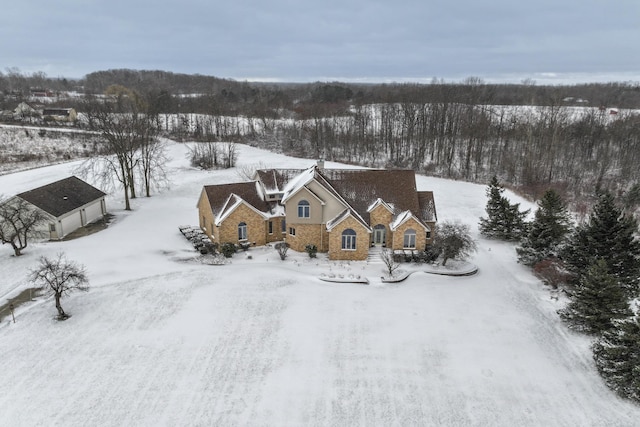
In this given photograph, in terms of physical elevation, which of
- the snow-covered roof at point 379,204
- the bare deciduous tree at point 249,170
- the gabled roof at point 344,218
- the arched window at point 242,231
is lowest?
the arched window at point 242,231

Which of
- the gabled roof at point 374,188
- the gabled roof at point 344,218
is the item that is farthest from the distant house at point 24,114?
the gabled roof at point 344,218

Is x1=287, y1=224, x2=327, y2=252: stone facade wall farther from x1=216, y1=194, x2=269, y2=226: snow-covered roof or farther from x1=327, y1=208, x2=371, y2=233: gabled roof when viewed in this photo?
x1=216, y1=194, x2=269, y2=226: snow-covered roof

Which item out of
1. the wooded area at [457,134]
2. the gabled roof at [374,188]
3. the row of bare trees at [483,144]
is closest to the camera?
the gabled roof at [374,188]

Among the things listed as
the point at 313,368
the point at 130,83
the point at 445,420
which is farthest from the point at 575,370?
the point at 130,83

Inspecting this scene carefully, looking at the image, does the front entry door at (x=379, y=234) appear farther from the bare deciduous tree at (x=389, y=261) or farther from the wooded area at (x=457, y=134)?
the wooded area at (x=457, y=134)

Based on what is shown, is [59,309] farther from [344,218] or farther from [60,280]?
[344,218]

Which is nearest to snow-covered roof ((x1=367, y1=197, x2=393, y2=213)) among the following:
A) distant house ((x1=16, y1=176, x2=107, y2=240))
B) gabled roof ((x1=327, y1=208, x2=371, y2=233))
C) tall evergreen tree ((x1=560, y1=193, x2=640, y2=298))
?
gabled roof ((x1=327, y1=208, x2=371, y2=233))

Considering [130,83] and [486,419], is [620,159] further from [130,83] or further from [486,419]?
[130,83]
